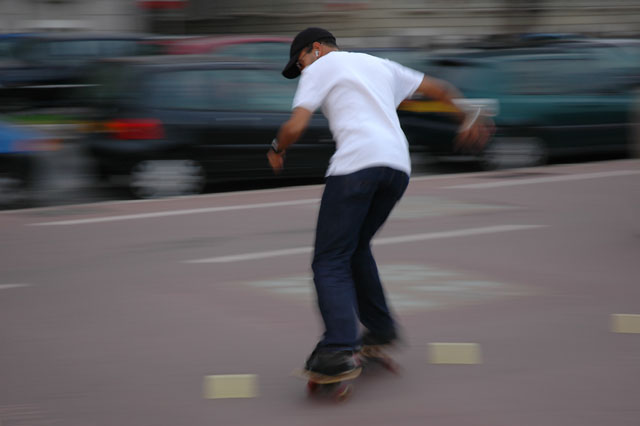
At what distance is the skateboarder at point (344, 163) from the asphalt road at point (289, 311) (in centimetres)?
35

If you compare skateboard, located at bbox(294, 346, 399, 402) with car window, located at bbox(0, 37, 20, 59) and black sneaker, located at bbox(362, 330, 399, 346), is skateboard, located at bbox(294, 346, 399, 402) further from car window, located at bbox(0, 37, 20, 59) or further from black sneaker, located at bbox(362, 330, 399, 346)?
car window, located at bbox(0, 37, 20, 59)

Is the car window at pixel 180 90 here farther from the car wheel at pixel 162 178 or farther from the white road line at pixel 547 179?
the white road line at pixel 547 179

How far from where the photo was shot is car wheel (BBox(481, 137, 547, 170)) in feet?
34.9

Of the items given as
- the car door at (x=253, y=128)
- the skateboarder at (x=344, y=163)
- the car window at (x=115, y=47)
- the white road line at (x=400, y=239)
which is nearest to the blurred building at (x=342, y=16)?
the car window at (x=115, y=47)

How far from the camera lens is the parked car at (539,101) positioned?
1066 centimetres

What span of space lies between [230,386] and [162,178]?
516 centimetres

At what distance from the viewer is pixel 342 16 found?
26.2 meters

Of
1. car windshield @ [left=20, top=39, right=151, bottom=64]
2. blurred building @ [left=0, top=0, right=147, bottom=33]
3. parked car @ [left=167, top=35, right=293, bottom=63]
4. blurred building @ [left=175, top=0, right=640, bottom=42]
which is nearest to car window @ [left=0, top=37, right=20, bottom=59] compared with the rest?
car windshield @ [left=20, top=39, right=151, bottom=64]

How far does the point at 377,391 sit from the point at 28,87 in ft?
41.5

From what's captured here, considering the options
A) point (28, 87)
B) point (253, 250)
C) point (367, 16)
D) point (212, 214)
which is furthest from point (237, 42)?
point (367, 16)

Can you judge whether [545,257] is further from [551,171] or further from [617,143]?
[617,143]

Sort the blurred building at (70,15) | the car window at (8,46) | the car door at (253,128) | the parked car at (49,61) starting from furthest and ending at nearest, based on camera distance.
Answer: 1. the blurred building at (70,15)
2. the car window at (8,46)
3. the parked car at (49,61)
4. the car door at (253,128)

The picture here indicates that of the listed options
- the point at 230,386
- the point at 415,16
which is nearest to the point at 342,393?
the point at 230,386

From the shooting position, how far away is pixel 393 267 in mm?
6566
